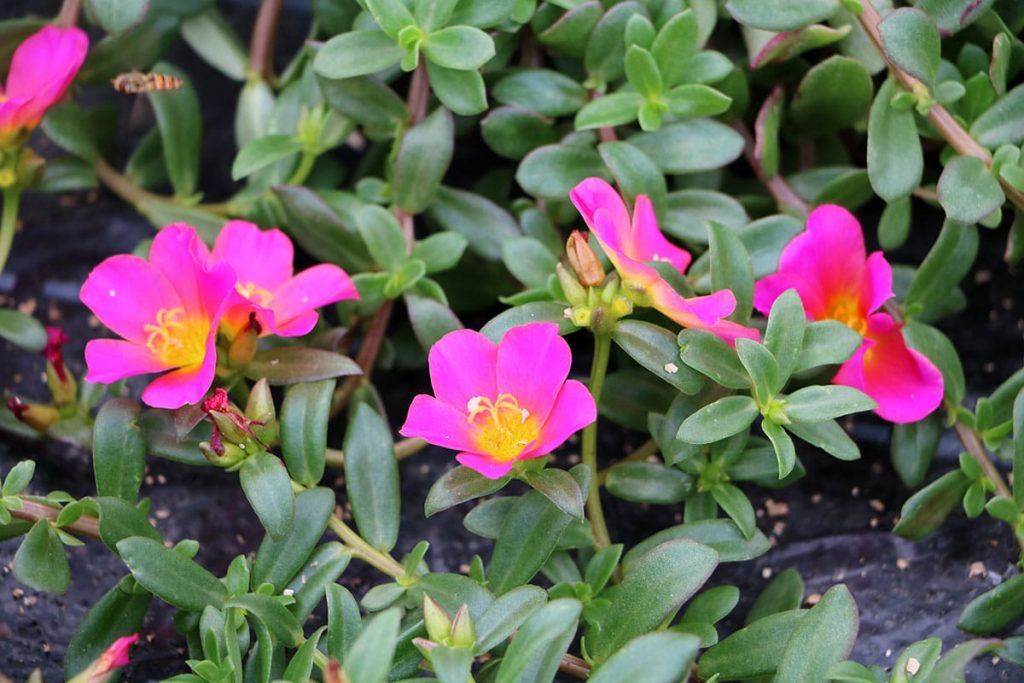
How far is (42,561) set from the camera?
109cm

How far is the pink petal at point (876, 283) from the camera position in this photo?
3.88 ft

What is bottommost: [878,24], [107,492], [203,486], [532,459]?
[203,486]

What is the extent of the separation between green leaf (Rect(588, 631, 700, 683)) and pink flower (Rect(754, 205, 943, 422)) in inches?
16.2

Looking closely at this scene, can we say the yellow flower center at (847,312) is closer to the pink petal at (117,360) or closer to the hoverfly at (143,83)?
the pink petal at (117,360)

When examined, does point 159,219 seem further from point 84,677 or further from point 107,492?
point 84,677

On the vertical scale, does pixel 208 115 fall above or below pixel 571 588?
above

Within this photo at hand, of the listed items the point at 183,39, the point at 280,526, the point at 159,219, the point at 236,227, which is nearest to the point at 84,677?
the point at 280,526

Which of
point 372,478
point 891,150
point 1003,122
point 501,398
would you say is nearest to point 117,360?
point 372,478

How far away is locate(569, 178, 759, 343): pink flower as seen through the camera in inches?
40.9

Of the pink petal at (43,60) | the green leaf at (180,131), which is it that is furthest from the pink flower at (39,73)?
the green leaf at (180,131)

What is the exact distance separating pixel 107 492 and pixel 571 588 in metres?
0.49

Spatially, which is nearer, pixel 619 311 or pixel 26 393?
pixel 619 311

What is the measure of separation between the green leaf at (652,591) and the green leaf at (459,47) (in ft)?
1.82

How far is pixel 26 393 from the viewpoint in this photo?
1.43m
